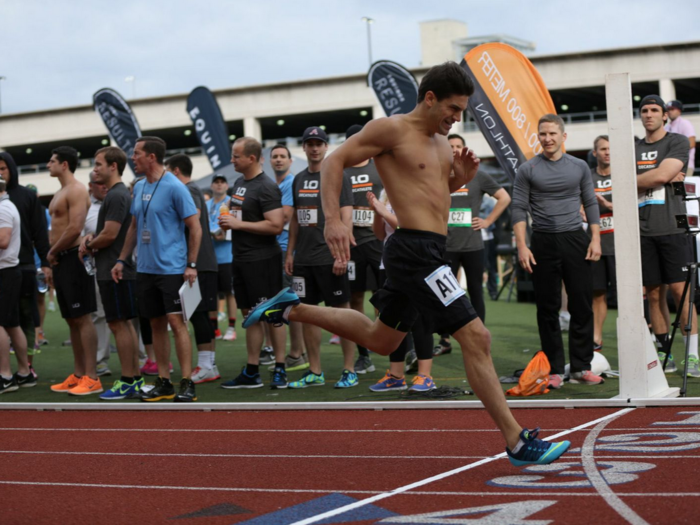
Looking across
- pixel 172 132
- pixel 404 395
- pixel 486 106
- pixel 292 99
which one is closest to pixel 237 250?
pixel 404 395

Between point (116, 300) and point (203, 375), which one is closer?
point (116, 300)

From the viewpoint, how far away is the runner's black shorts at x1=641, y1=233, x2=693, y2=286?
7.68 metres

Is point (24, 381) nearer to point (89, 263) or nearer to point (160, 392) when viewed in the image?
point (89, 263)

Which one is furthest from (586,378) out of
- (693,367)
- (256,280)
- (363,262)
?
(256,280)

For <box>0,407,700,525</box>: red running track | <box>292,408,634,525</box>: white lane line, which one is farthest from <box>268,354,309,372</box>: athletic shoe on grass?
<box>292,408,634,525</box>: white lane line

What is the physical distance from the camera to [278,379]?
26.6ft

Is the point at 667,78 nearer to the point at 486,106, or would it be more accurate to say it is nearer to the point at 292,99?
the point at 292,99

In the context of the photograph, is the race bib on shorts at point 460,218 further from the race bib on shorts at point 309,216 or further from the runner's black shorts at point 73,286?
the runner's black shorts at point 73,286

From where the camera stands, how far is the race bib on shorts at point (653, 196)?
25.4 ft

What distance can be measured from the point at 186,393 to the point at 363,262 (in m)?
2.07

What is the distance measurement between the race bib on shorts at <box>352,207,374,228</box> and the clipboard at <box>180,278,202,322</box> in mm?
1715

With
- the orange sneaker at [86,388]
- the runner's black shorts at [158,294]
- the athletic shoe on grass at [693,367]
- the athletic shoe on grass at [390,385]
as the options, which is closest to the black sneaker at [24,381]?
the orange sneaker at [86,388]

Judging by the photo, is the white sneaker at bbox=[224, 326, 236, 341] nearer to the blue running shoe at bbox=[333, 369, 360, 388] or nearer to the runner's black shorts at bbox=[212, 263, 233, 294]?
the runner's black shorts at bbox=[212, 263, 233, 294]

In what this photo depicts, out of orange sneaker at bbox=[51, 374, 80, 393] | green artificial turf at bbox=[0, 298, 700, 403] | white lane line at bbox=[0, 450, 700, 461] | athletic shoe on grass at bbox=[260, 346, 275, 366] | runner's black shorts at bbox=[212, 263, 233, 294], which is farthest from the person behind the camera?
runner's black shorts at bbox=[212, 263, 233, 294]
